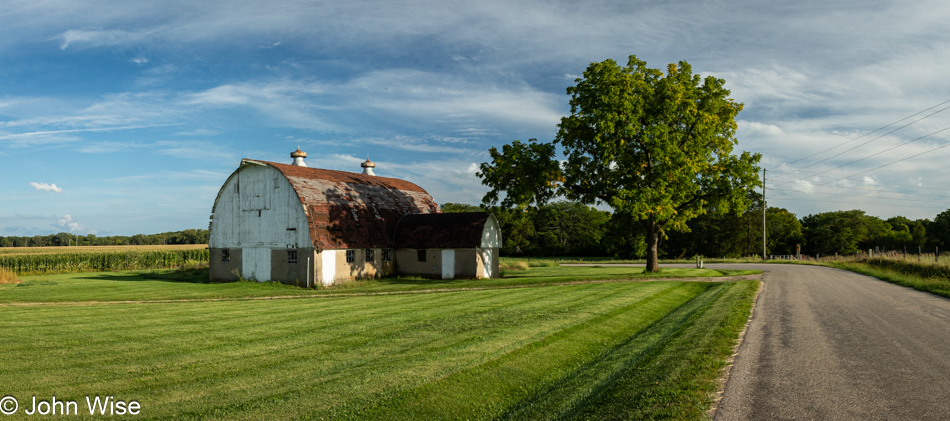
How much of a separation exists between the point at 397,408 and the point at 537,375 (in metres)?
2.92

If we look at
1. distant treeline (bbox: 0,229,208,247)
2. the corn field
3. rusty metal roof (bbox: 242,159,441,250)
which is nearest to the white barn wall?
rusty metal roof (bbox: 242,159,441,250)

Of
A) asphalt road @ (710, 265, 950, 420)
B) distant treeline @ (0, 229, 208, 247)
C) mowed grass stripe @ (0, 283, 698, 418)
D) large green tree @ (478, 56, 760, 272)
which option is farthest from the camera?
distant treeline @ (0, 229, 208, 247)

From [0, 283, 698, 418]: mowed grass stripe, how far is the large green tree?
1442cm

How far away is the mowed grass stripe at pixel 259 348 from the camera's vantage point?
26.7 feet

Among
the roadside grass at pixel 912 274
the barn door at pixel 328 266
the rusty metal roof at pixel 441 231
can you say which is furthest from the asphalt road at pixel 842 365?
the barn door at pixel 328 266

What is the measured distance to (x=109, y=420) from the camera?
22.9 feet

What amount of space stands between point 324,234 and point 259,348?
71.5 feet

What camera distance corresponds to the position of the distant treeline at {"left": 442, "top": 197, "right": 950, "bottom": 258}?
7881 centimetres

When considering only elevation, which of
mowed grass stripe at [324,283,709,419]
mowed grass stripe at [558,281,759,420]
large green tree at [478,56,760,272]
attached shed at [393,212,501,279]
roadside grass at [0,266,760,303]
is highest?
large green tree at [478,56,760,272]

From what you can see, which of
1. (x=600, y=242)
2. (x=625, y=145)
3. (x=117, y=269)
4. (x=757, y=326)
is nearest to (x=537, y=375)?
(x=757, y=326)

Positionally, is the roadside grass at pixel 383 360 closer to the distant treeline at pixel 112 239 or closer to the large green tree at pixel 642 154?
the large green tree at pixel 642 154

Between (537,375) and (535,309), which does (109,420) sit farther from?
(535,309)

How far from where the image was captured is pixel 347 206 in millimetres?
35750

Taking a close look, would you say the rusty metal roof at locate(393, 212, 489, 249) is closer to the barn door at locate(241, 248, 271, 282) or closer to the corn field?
the barn door at locate(241, 248, 271, 282)
